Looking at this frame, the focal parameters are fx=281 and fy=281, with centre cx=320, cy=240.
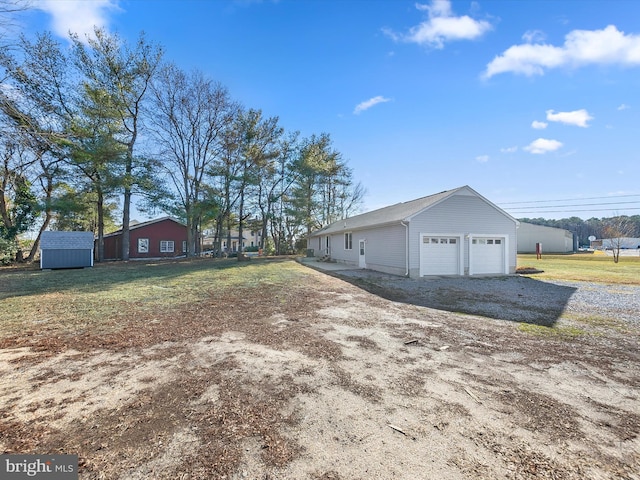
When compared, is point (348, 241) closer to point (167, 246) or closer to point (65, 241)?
point (65, 241)

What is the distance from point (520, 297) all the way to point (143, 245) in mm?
29852

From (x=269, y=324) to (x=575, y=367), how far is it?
4.74 meters

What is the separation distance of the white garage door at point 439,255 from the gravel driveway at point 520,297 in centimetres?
100

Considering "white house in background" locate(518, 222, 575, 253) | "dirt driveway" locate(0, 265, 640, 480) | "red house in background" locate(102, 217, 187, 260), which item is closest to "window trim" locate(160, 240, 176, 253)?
"red house in background" locate(102, 217, 187, 260)

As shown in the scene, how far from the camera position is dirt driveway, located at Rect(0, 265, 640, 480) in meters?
2.02

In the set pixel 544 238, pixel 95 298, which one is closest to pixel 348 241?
pixel 95 298

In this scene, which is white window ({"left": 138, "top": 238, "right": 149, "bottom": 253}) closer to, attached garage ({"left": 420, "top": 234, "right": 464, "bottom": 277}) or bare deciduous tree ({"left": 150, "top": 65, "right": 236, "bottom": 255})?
bare deciduous tree ({"left": 150, "top": 65, "right": 236, "bottom": 255})

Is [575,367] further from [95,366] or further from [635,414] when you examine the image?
[95,366]

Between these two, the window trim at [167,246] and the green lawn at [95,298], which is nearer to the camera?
the green lawn at [95,298]

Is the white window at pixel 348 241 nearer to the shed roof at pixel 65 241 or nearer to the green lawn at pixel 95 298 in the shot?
the green lawn at pixel 95 298

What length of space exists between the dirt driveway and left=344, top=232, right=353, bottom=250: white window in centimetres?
1404

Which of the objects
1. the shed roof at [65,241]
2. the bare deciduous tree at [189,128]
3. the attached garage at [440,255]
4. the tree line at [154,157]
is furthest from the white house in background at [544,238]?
the shed roof at [65,241]

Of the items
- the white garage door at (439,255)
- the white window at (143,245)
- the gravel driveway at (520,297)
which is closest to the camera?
the gravel driveway at (520,297)

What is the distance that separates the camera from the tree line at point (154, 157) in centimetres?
1761
